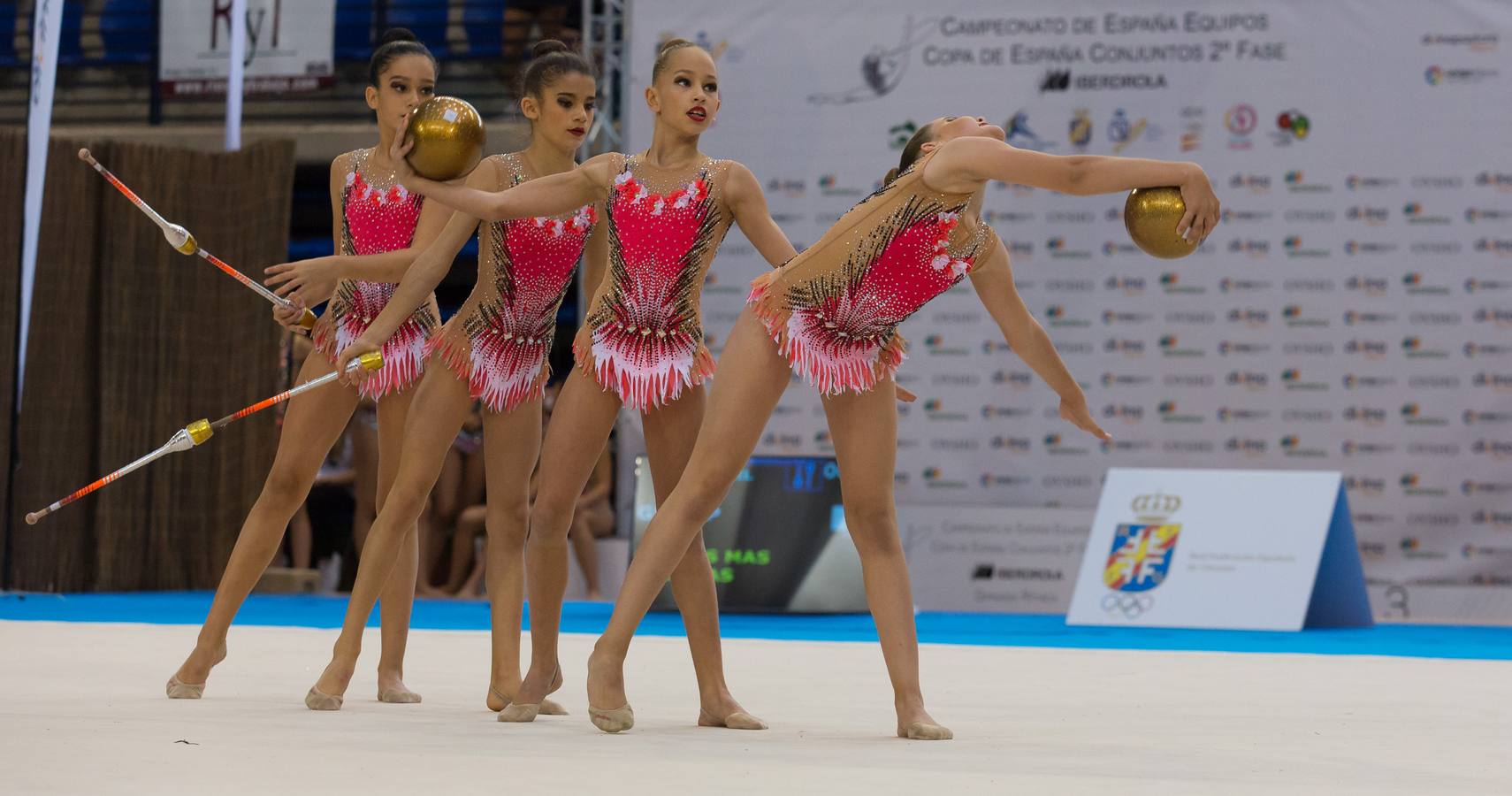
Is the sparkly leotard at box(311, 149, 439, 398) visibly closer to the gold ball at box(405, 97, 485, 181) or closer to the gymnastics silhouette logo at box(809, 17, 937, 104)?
the gold ball at box(405, 97, 485, 181)

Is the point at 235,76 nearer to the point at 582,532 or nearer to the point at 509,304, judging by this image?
the point at 582,532

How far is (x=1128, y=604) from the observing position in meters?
7.94

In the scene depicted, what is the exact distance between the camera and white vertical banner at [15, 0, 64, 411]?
306 inches

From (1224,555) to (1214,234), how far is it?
1.99 m

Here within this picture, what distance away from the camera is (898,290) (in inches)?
143

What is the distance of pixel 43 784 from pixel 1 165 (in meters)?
7.46

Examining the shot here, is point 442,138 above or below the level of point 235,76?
below

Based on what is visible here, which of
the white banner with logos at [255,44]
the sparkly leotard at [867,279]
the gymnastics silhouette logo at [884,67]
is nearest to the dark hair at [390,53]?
the sparkly leotard at [867,279]

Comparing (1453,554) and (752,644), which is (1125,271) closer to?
(1453,554)

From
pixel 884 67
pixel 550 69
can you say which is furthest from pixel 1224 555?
pixel 550 69

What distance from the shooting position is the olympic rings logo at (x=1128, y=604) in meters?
7.89

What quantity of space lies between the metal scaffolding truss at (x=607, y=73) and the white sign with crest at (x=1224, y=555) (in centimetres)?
340

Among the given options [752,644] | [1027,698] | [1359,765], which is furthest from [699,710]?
[752,644]

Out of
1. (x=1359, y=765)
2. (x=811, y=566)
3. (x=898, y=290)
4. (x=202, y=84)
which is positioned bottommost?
(x=811, y=566)
